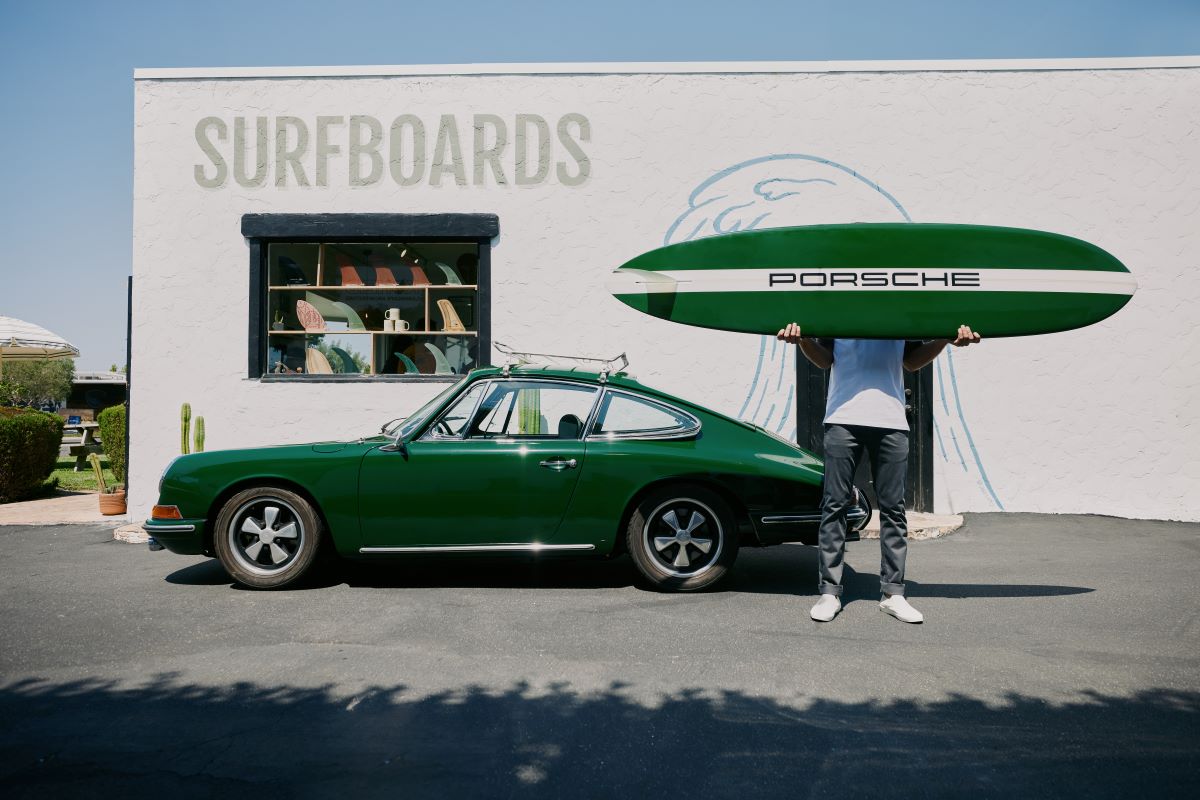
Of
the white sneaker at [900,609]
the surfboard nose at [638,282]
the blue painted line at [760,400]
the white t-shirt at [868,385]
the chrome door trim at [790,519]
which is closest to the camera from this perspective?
the white sneaker at [900,609]

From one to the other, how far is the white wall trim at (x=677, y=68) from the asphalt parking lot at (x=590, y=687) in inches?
214

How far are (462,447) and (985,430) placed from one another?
588 centimetres

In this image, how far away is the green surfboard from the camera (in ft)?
17.6

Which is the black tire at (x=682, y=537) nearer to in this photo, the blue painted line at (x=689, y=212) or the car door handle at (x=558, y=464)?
the car door handle at (x=558, y=464)

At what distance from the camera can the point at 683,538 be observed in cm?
528

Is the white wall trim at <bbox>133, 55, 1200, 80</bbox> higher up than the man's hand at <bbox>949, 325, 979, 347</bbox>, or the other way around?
the white wall trim at <bbox>133, 55, 1200, 80</bbox>

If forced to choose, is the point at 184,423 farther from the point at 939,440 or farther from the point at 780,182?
the point at 939,440

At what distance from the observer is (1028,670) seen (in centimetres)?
379

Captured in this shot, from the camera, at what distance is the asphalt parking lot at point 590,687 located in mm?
2717

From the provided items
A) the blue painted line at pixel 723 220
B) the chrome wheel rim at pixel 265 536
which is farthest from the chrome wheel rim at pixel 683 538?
the blue painted line at pixel 723 220

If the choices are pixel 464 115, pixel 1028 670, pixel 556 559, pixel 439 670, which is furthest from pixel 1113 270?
pixel 464 115

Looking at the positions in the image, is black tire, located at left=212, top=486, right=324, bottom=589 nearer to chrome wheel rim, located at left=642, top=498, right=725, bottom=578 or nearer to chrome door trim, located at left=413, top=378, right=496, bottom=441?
chrome door trim, located at left=413, top=378, right=496, bottom=441

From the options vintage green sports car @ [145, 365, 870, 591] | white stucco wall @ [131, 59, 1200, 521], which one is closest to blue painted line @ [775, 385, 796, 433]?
white stucco wall @ [131, 59, 1200, 521]

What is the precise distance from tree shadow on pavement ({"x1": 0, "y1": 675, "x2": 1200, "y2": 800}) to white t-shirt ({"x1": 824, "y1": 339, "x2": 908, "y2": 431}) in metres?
1.67
